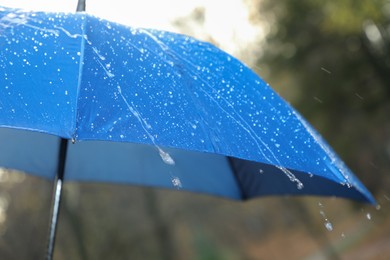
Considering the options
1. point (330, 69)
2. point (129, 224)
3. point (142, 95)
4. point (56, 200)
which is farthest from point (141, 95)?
point (129, 224)

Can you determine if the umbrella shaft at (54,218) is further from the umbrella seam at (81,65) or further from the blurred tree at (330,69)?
the blurred tree at (330,69)

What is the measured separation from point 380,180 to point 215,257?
7.52 meters

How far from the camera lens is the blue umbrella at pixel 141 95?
1.72 metres

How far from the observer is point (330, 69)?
1177 centimetres

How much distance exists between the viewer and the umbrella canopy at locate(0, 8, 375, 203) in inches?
67.8

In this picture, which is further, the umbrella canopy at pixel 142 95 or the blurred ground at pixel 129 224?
the blurred ground at pixel 129 224

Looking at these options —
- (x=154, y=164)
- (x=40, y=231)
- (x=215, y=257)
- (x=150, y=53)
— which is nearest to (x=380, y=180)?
(x=215, y=257)

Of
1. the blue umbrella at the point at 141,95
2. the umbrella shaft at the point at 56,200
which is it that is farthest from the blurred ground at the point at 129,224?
the umbrella shaft at the point at 56,200

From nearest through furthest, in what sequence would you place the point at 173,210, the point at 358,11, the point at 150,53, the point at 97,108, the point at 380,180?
the point at 97,108 → the point at 150,53 → the point at 358,11 → the point at 380,180 → the point at 173,210

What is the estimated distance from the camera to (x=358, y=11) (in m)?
6.96

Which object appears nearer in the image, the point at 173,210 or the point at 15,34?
the point at 15,34

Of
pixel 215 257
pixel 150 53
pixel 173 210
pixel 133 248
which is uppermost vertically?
pixel 150 53

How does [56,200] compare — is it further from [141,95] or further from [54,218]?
[141,95]

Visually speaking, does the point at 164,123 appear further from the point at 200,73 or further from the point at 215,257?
the point at 215,257
